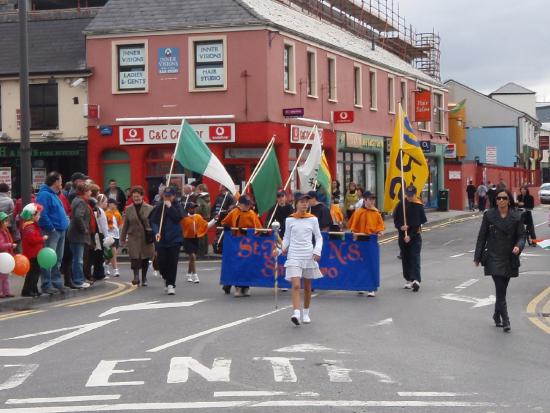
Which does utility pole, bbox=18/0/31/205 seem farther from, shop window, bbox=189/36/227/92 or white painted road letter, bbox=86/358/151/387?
shop window, bbox=189/36/227/92

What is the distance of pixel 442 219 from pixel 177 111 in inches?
602

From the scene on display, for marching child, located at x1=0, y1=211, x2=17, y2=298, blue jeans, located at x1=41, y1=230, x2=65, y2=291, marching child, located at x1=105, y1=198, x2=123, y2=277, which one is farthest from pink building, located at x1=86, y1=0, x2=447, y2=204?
marching child, located at x1=0, y1=211, x2=17, y2=298

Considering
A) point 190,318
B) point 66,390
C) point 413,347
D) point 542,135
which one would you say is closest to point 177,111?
point 190,318

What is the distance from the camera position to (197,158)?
18922mm

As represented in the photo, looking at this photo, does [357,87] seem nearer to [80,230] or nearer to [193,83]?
[193,83]

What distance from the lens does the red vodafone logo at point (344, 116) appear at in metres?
34.9

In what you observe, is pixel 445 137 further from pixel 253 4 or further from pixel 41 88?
pixel 41 88

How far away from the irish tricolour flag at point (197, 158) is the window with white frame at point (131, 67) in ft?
44.0

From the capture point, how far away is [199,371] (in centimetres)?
942

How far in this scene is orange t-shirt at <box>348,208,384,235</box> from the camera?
17.5 meters

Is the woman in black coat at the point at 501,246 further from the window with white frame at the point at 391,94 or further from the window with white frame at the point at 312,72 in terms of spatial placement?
the window with white frame at the point at 391,94

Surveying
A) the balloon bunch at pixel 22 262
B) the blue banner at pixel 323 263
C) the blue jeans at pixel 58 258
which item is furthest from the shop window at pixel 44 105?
the balloon bunch at pixel 22 262

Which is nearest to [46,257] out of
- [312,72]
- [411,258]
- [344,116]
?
[411,258]

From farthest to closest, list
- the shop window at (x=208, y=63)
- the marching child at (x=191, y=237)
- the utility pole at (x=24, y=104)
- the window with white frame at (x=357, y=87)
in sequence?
the window with white frame at (x=357, y=87)
the shop window at (x=208, y=63)
the marching child at (x=191, y=237)
the utility pole at (x=24, y=104)
